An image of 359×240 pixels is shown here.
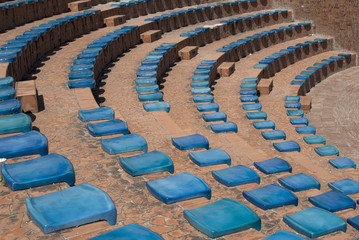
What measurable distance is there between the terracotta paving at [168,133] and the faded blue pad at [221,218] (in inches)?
5.2

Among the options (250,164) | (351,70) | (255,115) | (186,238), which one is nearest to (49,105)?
(250,164)

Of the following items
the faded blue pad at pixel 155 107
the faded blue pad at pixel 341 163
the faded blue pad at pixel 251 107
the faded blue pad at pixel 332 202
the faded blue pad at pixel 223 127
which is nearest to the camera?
the faded blue pad at pixel 332 202

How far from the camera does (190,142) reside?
1209cm

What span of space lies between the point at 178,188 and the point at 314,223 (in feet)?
7.76

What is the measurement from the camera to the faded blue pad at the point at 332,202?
9594 mm

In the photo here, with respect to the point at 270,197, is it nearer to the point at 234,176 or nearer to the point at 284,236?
the point at 234,176

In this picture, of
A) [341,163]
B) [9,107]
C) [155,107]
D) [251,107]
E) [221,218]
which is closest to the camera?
[221,218]

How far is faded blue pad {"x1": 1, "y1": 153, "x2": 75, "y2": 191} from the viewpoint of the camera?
28.0 feet

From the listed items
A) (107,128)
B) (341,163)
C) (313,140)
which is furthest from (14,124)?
(313,140)

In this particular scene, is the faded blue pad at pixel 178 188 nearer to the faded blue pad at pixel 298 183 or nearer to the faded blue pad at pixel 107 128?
the faded blue pad at pixel 298 183

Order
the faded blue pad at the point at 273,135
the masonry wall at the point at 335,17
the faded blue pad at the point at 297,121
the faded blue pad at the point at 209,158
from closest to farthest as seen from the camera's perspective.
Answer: the faded blue pad at the point at 209,158 → the faded blue pad at the point at 273,135 → the faded blue pad at the point at 297,121 → the masonry wall at the point at 335,17

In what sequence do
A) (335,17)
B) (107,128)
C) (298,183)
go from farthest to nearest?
(335,17) < (107,128) < (298,183)

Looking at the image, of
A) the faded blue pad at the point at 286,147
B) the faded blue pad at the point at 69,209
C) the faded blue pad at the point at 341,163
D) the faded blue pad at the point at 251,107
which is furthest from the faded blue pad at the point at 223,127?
the faded blue pad at the point at 69,209

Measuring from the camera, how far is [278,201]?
8891 millimetres
